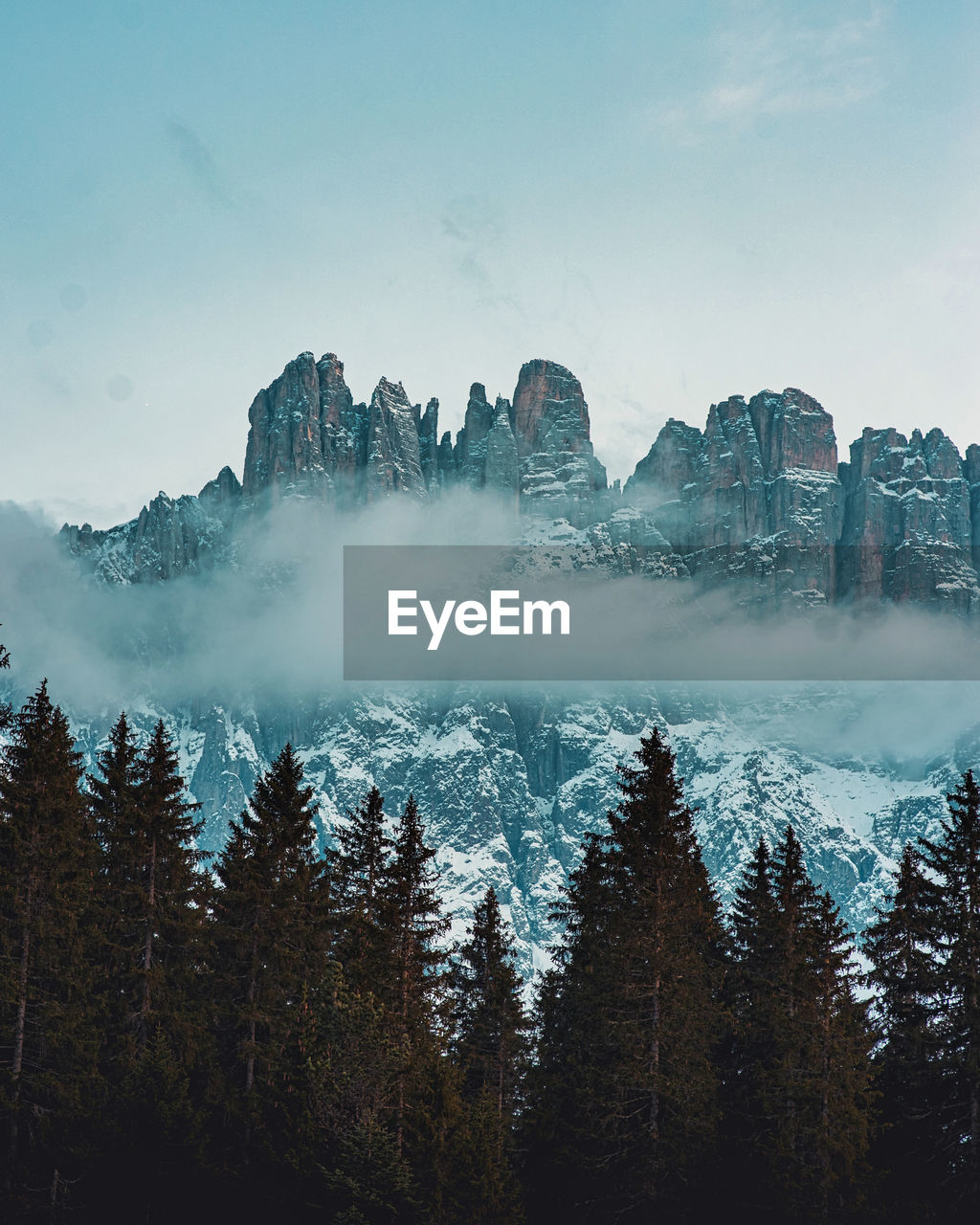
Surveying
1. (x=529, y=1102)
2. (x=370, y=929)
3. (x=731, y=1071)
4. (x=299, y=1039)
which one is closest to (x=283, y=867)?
(x=370, y=929)

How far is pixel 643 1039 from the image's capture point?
38156 mm

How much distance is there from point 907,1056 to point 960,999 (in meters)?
4.31

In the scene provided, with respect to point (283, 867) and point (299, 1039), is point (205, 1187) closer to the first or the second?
A: point (299, 1039)

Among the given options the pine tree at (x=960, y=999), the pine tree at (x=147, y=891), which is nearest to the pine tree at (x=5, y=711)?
the pine tree at (x=147, y=891)

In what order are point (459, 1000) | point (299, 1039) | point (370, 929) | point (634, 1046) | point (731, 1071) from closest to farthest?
point (299, 1039), point (634, 1046), point (370, 929), point (731, 1071), point (459, 1000)

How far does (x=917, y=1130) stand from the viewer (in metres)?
40.7

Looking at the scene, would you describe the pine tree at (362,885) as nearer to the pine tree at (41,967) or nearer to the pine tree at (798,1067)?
the pine tree at (41,967)

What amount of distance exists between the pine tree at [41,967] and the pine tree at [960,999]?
76.7ft

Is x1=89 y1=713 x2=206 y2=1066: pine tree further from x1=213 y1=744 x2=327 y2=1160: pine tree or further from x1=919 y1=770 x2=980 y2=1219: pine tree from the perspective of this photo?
x1=919 y1=770 x2=980 y2=1219: pine tree

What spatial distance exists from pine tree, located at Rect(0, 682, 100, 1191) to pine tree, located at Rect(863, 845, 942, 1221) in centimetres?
2200

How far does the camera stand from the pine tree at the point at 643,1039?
37562mm

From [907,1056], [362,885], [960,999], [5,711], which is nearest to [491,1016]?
[362,885]

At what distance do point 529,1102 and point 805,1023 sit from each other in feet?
34.0

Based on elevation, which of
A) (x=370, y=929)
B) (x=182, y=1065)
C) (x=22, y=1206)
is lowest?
(x=22, y=1206)
